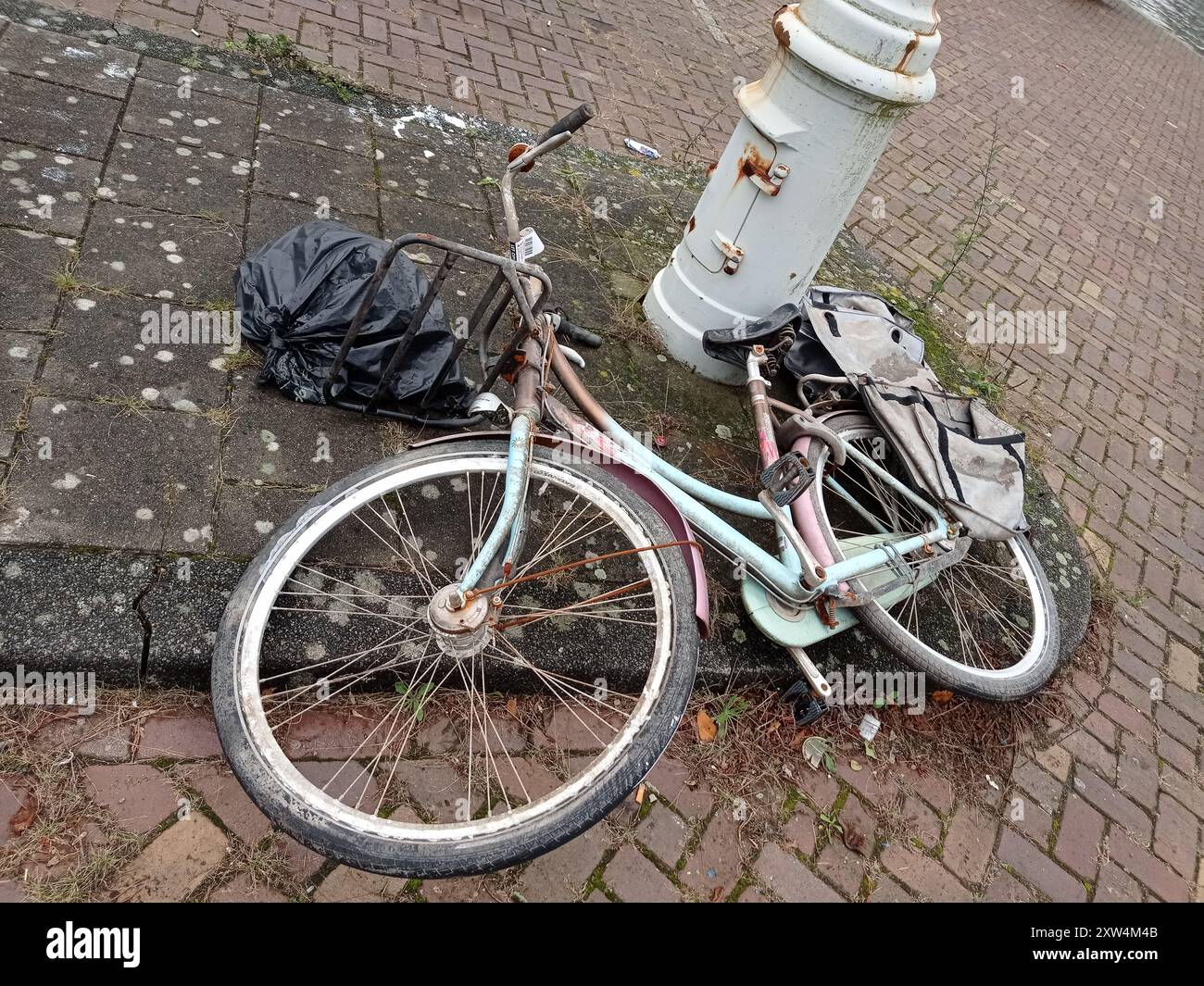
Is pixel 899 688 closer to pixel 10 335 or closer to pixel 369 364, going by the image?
pixel 369 364

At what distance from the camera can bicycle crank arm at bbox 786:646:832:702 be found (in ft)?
8.50

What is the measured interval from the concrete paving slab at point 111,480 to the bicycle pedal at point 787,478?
182 centimetres

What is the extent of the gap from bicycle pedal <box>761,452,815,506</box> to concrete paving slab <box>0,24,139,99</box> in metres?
3.76

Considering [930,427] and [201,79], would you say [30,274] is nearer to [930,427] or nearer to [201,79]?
[201,79]

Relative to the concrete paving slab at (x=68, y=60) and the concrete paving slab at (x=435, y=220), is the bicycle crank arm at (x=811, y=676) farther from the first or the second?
the concrete paving slab at (x=68, y=60)

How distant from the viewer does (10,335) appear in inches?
104

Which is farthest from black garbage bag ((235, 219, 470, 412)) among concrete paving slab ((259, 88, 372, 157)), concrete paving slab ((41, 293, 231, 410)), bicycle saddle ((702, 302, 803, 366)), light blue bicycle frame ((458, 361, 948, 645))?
concrete paving slab ((259, 88, 372, 157))

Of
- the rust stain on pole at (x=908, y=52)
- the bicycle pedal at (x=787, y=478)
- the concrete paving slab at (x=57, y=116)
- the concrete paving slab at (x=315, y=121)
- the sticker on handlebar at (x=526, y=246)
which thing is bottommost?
the concrete paving slab at (x=57, y=116)

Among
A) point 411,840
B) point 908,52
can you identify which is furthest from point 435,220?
point 411,840

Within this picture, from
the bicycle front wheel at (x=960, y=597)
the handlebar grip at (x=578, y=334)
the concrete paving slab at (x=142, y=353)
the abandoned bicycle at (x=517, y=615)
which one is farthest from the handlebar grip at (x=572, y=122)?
the concrete paving slab at (x=142, y=353)

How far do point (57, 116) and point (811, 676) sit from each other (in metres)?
4.13

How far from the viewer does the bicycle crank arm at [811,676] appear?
259cm

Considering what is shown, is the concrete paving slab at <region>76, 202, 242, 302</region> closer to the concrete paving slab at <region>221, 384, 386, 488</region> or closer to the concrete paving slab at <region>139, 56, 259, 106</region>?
the concrete paving slab at <region>221, 384, 386, 488</region>

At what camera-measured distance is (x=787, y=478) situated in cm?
236
